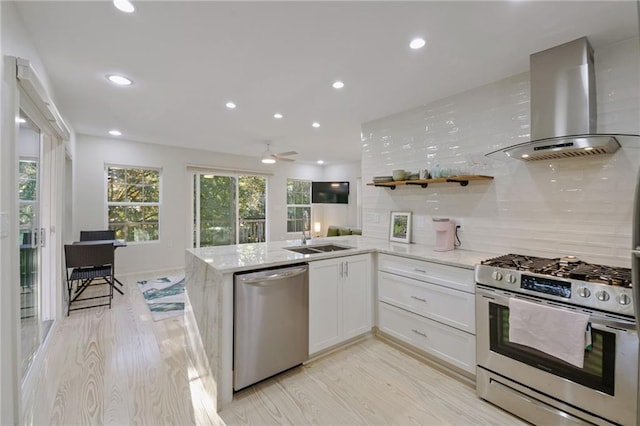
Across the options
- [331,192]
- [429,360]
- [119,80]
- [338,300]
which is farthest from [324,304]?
[331,192]

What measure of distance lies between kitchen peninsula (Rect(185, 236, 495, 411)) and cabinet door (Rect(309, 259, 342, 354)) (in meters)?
0.07

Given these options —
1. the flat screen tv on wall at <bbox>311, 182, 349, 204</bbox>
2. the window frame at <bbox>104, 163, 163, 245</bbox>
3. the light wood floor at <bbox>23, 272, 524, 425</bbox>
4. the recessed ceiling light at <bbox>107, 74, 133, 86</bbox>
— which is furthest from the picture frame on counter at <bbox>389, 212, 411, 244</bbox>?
the window frame at <bbox>104, 163, 163, 245</bbox>

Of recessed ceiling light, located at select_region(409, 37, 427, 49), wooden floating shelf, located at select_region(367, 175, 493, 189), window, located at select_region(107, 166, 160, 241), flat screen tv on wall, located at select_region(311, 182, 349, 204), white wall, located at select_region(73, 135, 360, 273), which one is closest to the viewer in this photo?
recessed ceiling light, located at select_region(409, 37, 427, 49)

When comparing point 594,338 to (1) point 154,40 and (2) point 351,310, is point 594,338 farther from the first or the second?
(1) point 154,40

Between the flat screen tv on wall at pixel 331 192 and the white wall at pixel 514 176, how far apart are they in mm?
3690

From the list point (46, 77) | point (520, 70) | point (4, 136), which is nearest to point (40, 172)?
point (46, 77)

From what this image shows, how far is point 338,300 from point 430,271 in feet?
2.76

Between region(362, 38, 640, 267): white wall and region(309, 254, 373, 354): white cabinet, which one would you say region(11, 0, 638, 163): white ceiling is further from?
region(309, 254, 373, 354): white cabinet

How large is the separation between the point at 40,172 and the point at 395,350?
3906mm

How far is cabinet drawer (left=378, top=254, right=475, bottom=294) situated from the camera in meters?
2.12

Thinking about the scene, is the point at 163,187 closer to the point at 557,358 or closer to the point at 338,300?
the point at 338,300

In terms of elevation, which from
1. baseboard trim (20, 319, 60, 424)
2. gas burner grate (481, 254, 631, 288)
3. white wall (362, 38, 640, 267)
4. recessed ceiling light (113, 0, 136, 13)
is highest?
recessed ceiling light (113, 0, 136, 13)

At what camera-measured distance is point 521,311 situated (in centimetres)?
173

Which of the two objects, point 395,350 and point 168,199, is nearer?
point 395,350
